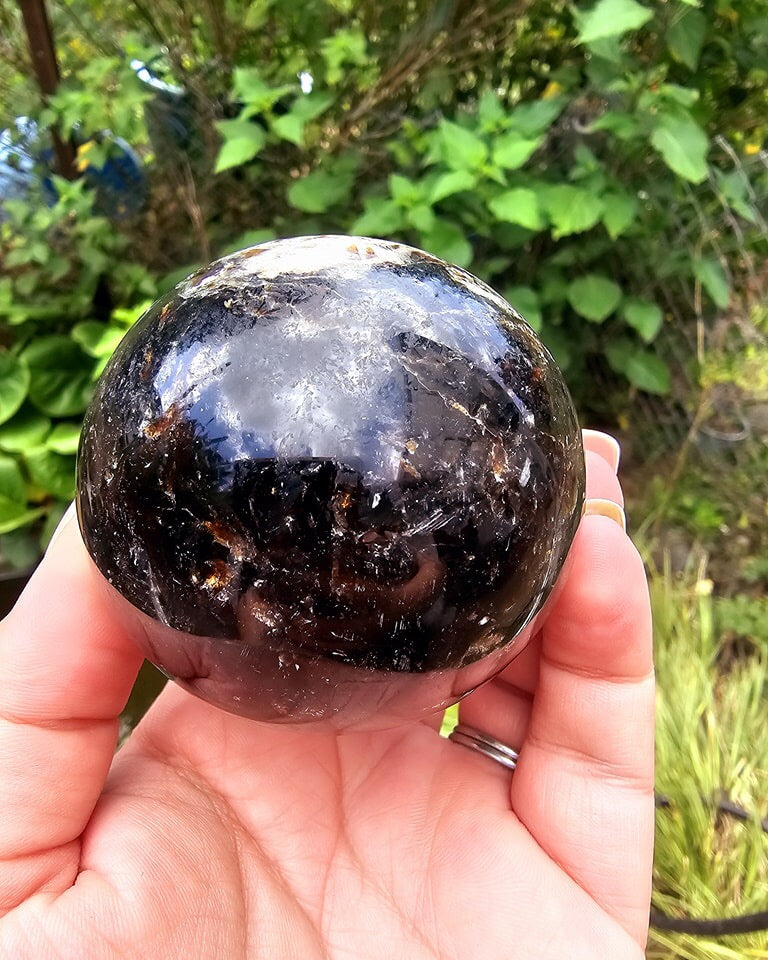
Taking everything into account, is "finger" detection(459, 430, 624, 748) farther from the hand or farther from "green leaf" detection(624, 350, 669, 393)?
"green leaf" detection(624, 350, 669, 393)

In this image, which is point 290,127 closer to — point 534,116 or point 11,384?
point 534,116

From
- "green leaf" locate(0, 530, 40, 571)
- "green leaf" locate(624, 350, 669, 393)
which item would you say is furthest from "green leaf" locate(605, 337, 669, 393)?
"green leaf" locate(0, 530, 40, 571)

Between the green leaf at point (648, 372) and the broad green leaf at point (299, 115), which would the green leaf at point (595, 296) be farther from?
the broad green leaf at point (299, 115)

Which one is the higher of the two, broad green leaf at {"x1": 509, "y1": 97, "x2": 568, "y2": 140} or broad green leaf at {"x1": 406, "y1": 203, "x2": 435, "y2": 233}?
broad green leaf at {"x1": 509, "y1": 97, "x2": 568, "y2": 140}

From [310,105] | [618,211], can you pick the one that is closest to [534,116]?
[618,211]

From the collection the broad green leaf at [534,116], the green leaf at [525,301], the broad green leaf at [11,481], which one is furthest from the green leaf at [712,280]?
the broad green leaf at [11,481]

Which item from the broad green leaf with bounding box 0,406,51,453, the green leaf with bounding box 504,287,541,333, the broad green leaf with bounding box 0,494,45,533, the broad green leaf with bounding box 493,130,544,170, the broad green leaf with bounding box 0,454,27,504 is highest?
the broad green leaf with bounding box 493,130,544,170
